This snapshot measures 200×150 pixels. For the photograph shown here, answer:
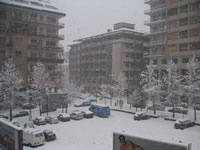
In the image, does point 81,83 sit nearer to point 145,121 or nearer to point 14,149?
point 145,121

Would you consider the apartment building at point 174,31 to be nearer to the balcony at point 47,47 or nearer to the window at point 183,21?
the window at point 183,21

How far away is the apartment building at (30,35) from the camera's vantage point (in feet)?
140

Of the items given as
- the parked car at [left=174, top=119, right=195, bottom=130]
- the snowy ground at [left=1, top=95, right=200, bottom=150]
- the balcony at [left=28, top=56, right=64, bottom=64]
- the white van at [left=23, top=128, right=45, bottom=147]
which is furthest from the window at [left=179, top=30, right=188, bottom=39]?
the white van at [left=23, top=128, right=45, bottom=147]

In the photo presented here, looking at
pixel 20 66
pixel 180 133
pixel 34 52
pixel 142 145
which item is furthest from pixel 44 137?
pixel 34 52

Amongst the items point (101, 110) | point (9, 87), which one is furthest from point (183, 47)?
point (9, 87)

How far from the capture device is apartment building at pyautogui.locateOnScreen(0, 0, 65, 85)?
42.8m

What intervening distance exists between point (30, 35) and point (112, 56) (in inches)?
1006

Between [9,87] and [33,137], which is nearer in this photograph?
[33,137]

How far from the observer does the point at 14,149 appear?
1392 cm

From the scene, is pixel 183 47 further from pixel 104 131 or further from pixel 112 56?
pixel 104 131

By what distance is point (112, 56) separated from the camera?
63406 mm

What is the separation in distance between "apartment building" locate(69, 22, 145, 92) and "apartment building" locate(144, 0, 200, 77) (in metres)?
8.76

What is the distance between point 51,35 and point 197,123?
37.7m

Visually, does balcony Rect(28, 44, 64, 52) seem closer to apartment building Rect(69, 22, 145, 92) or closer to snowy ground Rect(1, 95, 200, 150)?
apartment building Rect(69, 22, 145, 92)
